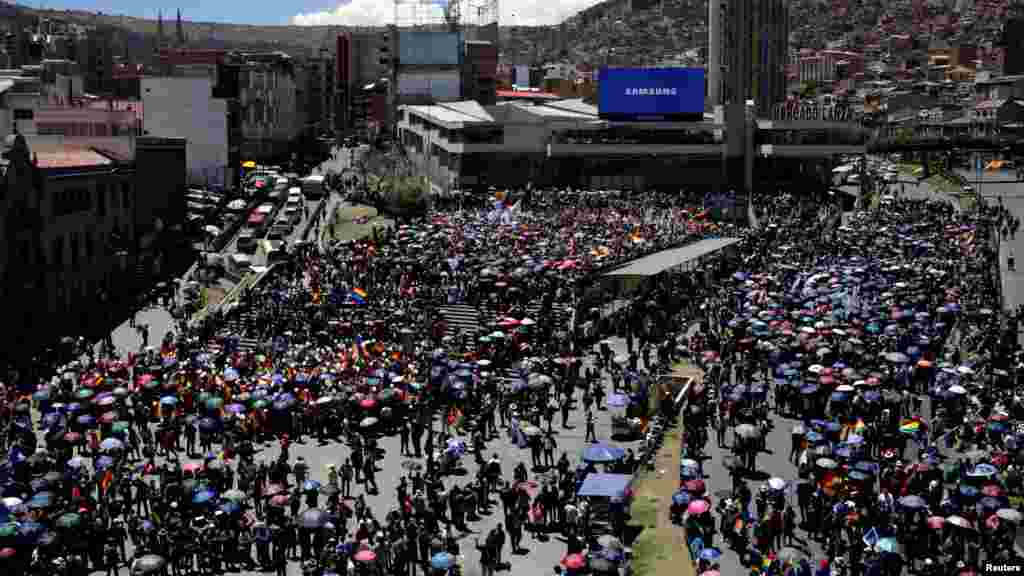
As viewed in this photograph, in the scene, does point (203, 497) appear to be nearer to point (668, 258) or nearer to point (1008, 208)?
point (668, 258)

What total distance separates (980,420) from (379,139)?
136 m

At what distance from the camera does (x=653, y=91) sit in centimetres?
11206

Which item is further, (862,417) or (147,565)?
(862,417)

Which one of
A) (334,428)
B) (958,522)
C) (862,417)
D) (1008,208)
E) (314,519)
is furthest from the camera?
(1008,208)

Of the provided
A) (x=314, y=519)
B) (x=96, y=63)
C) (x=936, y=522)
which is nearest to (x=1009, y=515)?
(x=936, y=522)

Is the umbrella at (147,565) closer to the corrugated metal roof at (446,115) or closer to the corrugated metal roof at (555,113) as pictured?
the corrugated metal roof at (446,115)

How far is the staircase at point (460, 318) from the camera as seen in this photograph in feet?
170

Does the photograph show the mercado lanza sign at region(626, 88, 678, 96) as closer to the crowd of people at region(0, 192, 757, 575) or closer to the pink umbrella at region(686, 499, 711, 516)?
the crowd of people at region(0, 192, 757, 575)

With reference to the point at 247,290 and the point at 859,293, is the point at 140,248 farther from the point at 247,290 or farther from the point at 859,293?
the point at 859,293

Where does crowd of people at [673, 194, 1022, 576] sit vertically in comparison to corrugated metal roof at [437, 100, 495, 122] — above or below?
below

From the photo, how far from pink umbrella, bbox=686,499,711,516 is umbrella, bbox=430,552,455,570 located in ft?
17.8

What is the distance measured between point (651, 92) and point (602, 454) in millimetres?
84804

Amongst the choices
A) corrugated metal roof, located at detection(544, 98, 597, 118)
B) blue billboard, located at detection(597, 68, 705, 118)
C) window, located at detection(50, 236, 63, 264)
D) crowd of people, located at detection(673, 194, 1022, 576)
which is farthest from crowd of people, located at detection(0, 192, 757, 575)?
corrugated metal roof, located at detection(544, 98, 597, 118)

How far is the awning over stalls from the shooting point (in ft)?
92.9
